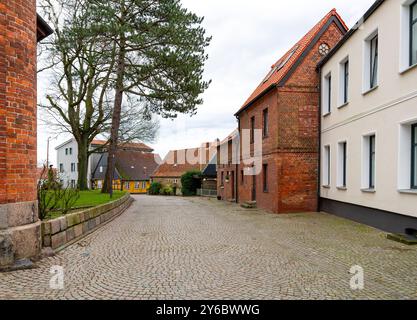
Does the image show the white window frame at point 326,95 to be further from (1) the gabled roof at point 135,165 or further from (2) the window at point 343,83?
(1) the gabled roof at point 135,165

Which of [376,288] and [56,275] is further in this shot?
[56,275]

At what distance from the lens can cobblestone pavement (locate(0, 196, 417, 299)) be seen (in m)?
5.00

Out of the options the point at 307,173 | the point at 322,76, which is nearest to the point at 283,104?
the point at 322,76

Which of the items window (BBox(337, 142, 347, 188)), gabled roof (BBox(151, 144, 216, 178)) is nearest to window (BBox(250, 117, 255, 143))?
window (BBox(337, 142, 347, 188))

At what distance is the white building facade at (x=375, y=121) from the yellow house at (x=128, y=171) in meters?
46.4

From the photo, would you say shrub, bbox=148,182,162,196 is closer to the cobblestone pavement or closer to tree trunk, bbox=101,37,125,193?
tree trunk, bbox=101,37,125,193

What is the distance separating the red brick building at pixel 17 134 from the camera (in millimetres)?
6219

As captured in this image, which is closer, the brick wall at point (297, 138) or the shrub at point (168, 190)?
the brick wall at point (297, 138)

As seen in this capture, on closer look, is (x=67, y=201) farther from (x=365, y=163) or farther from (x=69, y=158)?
(x=69, y=158)

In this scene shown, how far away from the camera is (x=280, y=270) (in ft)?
20.4

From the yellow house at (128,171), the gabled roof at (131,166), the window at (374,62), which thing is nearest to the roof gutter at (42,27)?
the window at (374,62)

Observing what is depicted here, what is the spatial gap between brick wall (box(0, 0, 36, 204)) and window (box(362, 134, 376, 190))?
9.87 metres

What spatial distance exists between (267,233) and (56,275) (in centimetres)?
634
